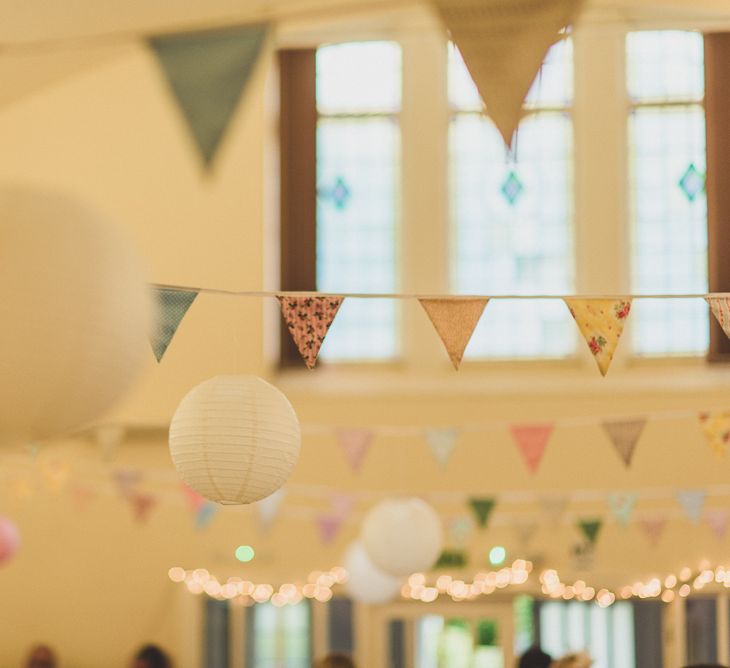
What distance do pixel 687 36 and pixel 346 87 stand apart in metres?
2.29

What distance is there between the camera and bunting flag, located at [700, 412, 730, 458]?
677cm

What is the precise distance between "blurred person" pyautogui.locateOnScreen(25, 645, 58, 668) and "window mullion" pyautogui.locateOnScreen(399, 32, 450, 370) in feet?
9.87

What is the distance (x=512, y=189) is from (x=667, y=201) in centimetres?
103

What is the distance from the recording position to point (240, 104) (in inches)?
142

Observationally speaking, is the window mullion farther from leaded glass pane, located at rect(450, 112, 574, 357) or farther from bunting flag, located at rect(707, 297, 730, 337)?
bunting flag, located at rect(707, 297, 730, 337)

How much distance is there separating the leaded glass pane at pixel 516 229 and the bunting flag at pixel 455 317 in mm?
4944

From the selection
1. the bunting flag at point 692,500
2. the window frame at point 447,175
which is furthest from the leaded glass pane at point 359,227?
the bunting flag at point 692,500

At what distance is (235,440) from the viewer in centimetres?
457

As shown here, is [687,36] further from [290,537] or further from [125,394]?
[125,394]

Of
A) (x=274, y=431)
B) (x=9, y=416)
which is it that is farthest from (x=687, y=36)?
(x=9, y=416)

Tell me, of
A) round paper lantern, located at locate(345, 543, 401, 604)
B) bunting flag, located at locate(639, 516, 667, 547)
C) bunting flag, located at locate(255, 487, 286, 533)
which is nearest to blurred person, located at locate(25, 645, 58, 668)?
bunting flag, located at locate(255, 487, 286, 533)

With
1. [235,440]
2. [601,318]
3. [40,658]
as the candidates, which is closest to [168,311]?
[235,440]

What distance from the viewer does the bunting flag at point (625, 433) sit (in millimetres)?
6867

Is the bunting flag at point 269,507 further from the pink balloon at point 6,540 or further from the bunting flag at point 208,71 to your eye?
the bunting flag at point 208,71
